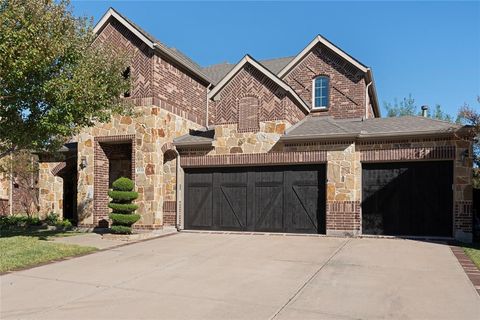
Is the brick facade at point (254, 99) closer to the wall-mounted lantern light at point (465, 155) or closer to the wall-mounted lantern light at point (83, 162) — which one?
the wall-mounted lantern light at point (83, 162)

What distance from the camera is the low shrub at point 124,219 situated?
45.5 ft

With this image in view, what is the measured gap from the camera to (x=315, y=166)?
14.5 m

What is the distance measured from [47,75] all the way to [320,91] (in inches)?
494

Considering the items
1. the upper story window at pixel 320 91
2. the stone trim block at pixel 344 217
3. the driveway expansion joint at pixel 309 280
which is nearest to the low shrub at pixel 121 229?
the stone trim block at pixel 344 217

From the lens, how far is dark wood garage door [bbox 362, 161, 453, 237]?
12961 millimetres

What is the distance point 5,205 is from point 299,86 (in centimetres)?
1835

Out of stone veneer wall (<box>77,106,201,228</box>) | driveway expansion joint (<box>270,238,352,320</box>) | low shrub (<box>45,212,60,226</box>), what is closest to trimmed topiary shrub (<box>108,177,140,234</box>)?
stone veneer wall (<box>77,106,201,228</box>)

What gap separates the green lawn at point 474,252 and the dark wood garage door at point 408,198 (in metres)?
1.50

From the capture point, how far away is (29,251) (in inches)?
407

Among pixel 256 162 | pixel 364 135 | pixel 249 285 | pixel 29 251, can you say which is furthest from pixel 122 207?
pixel 364 135

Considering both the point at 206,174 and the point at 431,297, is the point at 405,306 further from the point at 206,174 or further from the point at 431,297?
the point at 206,174

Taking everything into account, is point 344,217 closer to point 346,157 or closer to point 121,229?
point 346,157

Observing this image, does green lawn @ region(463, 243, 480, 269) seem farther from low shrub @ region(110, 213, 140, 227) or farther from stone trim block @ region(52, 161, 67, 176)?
stone trim block @ region(52, 161, 67, 176)

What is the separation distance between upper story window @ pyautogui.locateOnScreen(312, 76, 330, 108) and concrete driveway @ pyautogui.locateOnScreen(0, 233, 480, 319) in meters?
9.62
